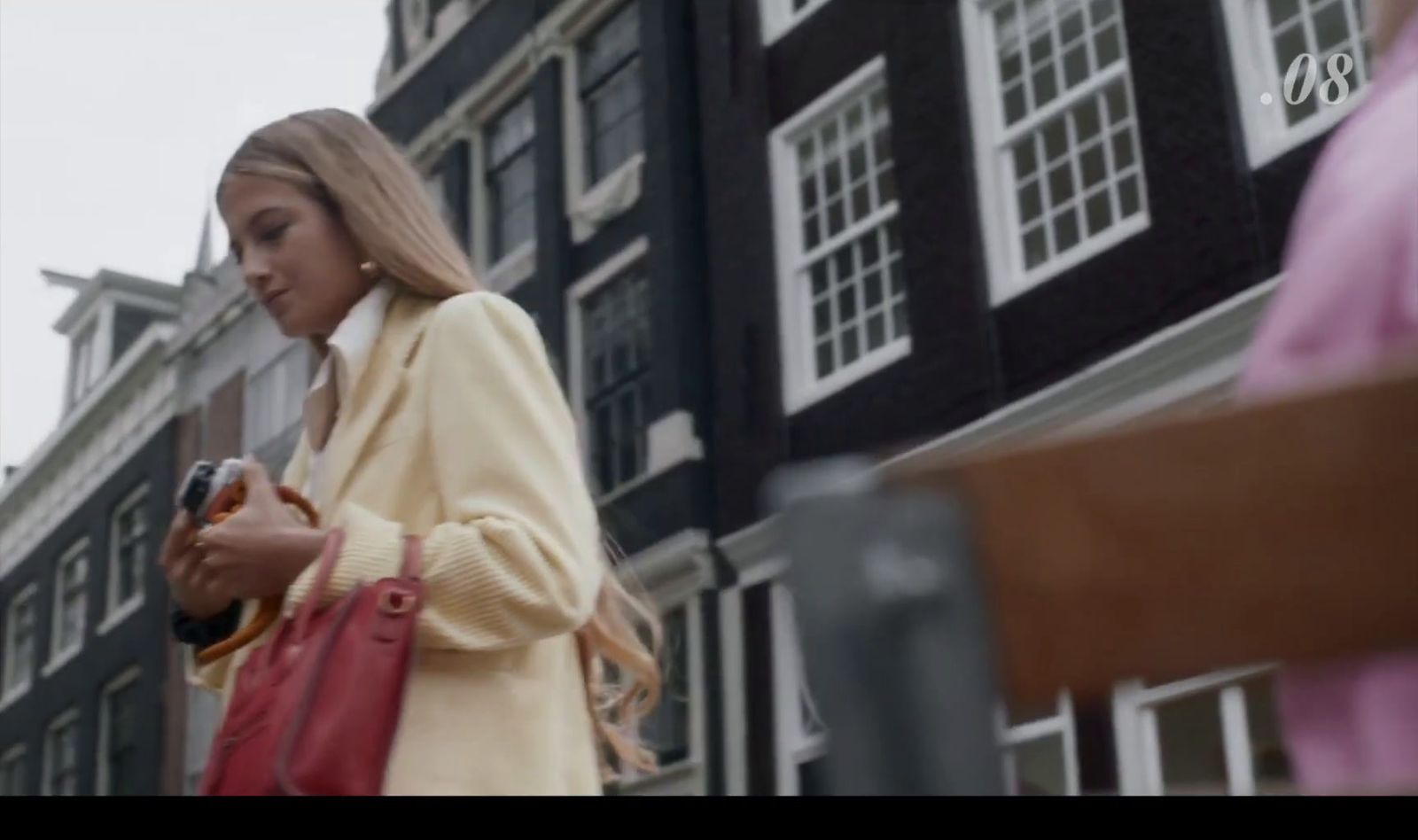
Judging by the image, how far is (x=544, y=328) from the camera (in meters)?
2.49

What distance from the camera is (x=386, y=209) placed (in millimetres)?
1078

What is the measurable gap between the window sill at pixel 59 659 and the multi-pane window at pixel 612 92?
0.85 metres

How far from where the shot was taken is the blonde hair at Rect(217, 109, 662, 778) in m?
1.06

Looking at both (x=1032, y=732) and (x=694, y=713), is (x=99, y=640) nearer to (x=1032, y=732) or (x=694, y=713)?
(x=694, y=713)

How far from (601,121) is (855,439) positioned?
61cm

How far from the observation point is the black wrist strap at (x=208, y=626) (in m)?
1.02

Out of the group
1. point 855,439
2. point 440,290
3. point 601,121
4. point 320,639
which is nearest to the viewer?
point 320,639


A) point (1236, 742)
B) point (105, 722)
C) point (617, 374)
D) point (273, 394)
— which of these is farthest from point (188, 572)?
point (617, 374)

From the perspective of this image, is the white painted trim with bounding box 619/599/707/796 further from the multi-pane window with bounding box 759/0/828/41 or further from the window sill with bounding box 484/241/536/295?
the multi-pane window with bounding box 759/0/828/41

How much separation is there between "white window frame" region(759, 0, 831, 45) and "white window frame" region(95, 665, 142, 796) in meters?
0.99

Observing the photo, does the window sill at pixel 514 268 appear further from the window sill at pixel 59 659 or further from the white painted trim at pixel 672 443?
the window sill at pixel 59 659

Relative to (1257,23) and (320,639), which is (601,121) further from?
(320,639)

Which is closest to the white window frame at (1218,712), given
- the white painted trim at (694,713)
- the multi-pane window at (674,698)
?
the white painted trim at (694,713)
